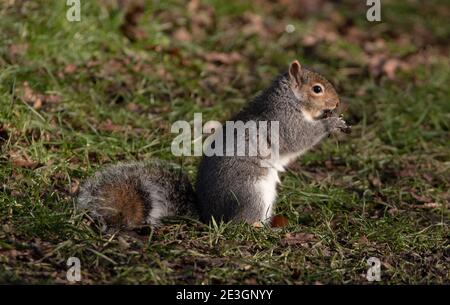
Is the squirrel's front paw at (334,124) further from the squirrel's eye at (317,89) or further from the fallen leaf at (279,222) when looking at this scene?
the fallen leaf at (279,222)

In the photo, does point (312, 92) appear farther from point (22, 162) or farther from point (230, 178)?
point (22, 162)

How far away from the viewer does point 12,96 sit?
211 inches

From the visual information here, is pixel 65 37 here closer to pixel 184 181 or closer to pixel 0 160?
pixel 0 160

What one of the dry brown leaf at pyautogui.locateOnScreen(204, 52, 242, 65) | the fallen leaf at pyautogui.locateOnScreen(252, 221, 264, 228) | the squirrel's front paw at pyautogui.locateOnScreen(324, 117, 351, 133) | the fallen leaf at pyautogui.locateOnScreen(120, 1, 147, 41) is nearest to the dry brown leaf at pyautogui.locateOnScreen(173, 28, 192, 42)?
the dry brown leaf at pyautogui.locateOnScreen(204, 52, 242, 65)

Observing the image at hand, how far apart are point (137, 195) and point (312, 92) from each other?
1.26 m

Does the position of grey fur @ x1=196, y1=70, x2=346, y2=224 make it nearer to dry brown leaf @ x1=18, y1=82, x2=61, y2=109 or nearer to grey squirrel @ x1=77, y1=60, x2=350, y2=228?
grey squirrel @ x1=77, y1=60, x2=350, y2=228

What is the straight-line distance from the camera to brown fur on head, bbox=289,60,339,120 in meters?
4.93

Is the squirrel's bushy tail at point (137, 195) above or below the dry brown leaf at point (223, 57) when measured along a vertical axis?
below

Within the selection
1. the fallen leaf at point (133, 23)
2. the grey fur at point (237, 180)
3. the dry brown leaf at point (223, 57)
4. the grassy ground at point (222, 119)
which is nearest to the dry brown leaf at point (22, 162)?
the grassy ground at point (222, 119)

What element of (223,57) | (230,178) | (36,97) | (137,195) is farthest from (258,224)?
(223,57)

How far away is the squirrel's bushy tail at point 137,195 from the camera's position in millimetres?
4238

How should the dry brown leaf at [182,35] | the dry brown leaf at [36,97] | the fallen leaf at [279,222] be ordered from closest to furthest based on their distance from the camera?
the fallen leaf at [279,222], the dry brown leaf at [36,97], the dry brown leaf at [182,35]
